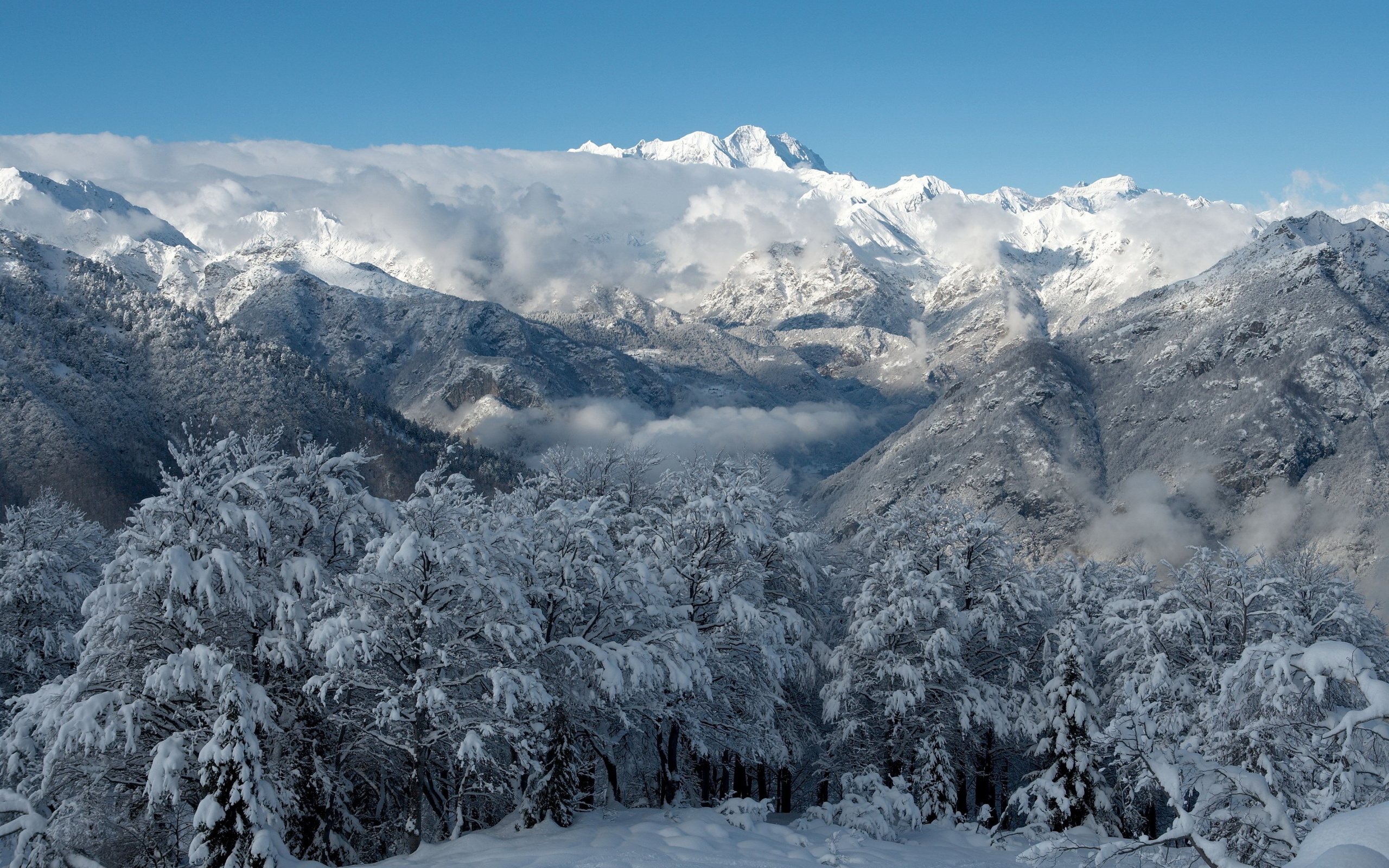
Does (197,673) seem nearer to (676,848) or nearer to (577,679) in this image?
(577,679)

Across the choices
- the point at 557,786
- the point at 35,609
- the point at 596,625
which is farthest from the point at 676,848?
the point at 35,609

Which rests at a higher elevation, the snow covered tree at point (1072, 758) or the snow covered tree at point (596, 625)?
the snow covered tree at point (596, 625)

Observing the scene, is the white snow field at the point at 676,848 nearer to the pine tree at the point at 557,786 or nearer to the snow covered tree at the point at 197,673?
the pine tree at the point at 557,786

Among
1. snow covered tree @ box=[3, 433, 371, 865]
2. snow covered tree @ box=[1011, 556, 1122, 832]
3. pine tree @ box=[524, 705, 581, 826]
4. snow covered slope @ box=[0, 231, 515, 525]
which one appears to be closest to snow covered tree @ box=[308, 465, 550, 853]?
pine tree @ box=[524, 705, 581, 826]

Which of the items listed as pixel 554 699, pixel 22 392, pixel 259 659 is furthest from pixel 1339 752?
pixel 22 392

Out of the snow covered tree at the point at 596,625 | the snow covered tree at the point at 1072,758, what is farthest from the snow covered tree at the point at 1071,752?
the snow covered tree at the point at 596,625
